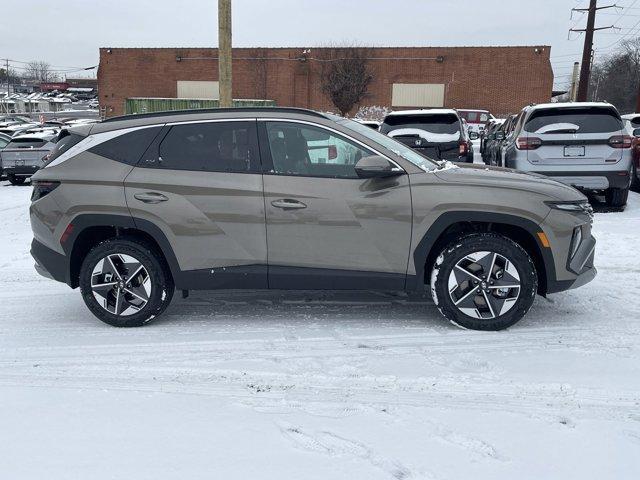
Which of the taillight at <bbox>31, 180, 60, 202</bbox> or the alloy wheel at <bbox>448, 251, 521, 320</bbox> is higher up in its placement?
the taillight at <bbox>31, 180, 60, 202</bbox>

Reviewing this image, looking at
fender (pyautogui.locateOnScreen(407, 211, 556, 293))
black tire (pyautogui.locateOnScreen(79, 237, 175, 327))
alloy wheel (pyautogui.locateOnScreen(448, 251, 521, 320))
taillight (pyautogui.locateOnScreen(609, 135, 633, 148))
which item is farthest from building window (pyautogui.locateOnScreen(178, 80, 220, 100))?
alloy wheel (pyautogui.locateOnScreen(448, 251, 521, 320))

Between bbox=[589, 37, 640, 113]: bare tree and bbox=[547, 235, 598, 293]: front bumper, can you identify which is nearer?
bbox=[547, 235, 598, 293]: front bumper

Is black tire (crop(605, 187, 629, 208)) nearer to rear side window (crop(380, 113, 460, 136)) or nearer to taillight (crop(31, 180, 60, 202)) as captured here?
rear side window (crop(380, 113, 460, 136))

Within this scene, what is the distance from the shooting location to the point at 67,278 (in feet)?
16.7

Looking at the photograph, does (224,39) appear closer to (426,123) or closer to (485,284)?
(426,123)

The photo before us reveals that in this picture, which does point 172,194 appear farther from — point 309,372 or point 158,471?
point 158,471

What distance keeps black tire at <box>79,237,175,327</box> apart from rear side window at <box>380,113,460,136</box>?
24.0 ft

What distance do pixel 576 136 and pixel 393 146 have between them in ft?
18.0

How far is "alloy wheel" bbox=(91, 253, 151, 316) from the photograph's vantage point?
493cm

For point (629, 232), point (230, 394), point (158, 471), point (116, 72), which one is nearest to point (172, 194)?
point (230, 394)

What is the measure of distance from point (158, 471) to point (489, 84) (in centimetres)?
5020

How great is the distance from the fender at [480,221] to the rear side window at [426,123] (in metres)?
7.01

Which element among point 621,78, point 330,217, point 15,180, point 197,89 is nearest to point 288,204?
point 330,217

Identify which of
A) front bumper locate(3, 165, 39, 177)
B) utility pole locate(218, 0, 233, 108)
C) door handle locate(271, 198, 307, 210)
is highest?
utility pole locate(218, 0, 233, 108)
